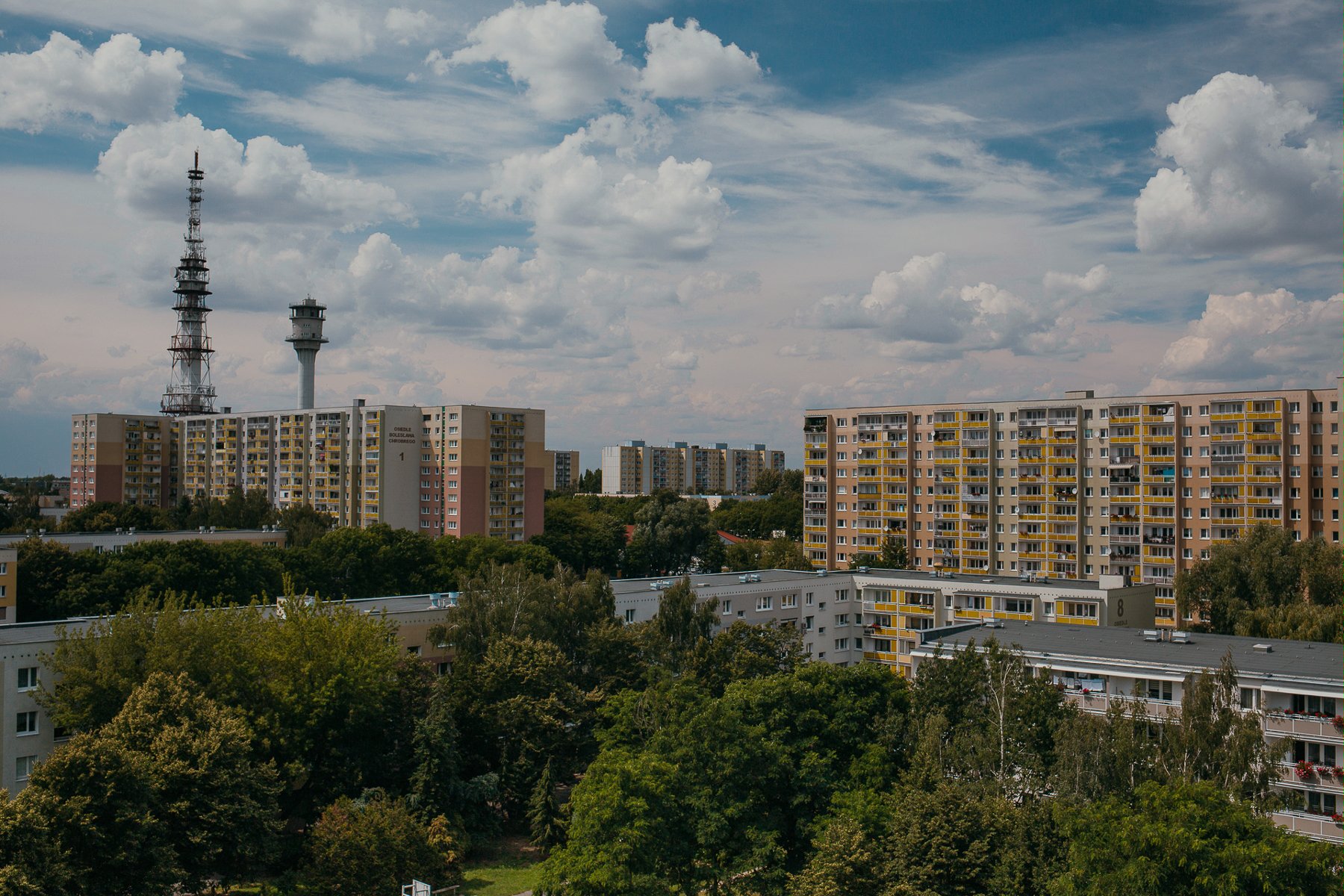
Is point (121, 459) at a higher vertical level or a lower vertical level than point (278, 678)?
higher

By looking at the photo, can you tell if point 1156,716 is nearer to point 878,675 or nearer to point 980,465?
point 878,675

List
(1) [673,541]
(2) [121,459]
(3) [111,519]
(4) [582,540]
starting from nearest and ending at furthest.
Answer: (3) [111,519] → (1) [673,541] → (4) [582,540] → (2) [121,459]

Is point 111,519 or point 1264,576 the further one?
point 111,519

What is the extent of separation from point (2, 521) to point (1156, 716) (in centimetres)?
10331

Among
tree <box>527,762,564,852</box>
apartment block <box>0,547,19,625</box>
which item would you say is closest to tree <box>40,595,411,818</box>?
tree <box>527,762,564,852</box>

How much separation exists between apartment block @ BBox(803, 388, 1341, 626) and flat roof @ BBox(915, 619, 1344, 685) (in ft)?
121

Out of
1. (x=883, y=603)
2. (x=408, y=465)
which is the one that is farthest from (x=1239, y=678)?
(x=408, y=465)

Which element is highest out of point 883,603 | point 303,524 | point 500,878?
point 303,524

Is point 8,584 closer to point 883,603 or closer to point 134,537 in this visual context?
point 134,537

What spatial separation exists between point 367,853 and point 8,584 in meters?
41.1

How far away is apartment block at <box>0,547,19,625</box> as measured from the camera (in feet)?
192

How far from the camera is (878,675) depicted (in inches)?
1491

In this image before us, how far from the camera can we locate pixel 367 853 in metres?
29.8

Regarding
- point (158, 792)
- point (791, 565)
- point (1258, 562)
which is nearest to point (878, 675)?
point (158, 792)
